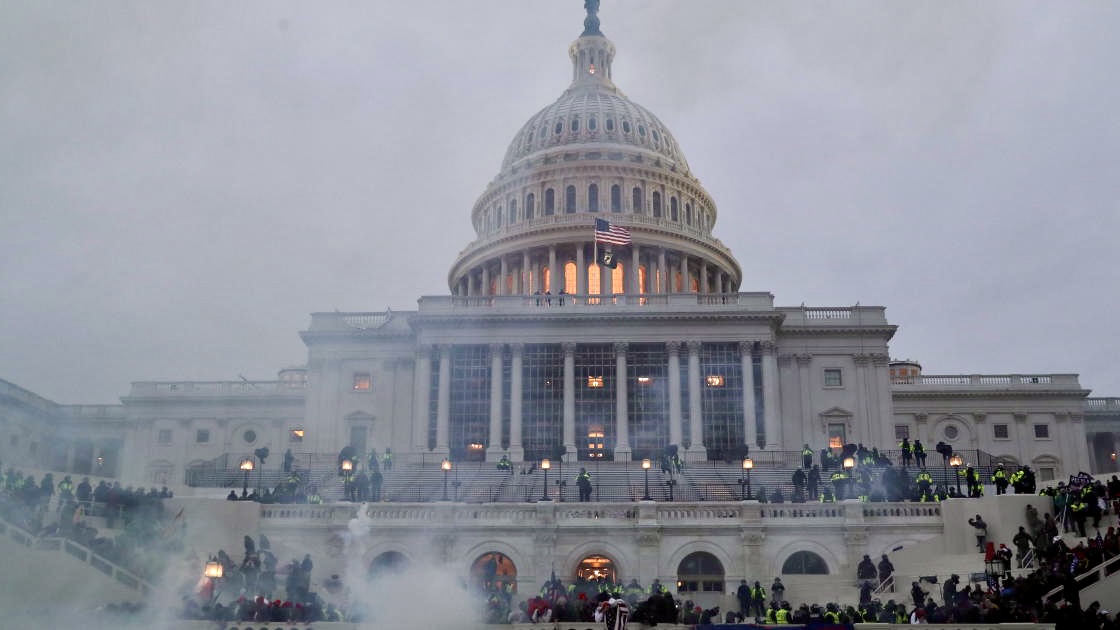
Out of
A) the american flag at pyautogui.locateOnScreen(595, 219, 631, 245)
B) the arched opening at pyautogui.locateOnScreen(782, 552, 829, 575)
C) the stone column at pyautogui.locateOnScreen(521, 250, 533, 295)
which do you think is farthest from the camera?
the stone column at pyautogui.locateOnScreen(521, 250, 533, 295)

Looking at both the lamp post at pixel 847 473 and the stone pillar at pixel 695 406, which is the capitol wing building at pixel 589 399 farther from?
the lamp post at pixel 847 473

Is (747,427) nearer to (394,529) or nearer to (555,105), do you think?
(394,529)

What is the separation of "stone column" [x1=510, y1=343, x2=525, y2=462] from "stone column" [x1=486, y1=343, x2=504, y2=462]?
0.73 meters

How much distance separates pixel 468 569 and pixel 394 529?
3.22 meters

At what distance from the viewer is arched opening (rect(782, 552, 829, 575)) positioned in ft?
142

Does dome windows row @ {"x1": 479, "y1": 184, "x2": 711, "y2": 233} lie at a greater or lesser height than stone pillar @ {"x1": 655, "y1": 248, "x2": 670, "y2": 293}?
greater

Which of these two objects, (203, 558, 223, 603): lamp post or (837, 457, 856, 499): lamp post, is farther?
(837, 457, 856, 499): lamp post

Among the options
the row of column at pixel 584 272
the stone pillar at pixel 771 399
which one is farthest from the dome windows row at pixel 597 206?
the stone pillar at pixel 771 399

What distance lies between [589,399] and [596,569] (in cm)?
2677

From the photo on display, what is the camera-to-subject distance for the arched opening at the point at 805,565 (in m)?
43.3

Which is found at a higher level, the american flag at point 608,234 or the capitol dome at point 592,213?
the capitol dome at point 592,213

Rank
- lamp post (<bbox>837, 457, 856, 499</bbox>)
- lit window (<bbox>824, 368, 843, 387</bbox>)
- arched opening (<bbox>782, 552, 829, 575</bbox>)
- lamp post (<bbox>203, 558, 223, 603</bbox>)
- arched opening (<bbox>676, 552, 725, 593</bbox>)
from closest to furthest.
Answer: lamp post (<bbox>203, 558, 223, 603</bbox>)
arched opening (<bbox>676, 552, 725, 593</bbox>)
arched opening (<bbox>782, 552, 829, 575</bbox>)
lamp post (<bbox>837, 457, 856, 499</bbox>)
lit window (<bbox>824, 368, 843, 387</bbox>)

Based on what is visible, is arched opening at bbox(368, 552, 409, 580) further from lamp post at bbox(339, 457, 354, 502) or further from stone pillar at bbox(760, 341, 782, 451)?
stone pillar at bbox(760, 341, 782, 451)

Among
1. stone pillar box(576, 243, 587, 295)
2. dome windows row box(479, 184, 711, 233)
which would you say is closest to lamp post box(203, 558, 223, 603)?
stone pillar box(576, 243, 587, 295)
